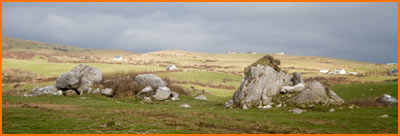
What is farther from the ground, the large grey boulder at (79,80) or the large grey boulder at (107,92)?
the large grey boulder at (79,80)

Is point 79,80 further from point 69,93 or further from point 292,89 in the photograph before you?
point 292,89

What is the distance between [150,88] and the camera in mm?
64750

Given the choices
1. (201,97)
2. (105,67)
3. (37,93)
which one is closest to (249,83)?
(201,97)

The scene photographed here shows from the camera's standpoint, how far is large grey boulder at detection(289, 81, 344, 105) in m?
45.1

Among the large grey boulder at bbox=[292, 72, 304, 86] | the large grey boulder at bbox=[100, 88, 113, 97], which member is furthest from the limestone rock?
the large grey boulder at bbox=[292, 72, 304, 86]

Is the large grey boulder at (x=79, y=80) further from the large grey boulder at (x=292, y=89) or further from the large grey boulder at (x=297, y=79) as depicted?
the large grey boulder at (x=297, y=79)

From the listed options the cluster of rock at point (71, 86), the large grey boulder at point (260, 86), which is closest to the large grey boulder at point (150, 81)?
the cluster of rock at point (71, 86)

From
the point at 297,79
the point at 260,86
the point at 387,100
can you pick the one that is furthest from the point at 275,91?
the point at 387,100

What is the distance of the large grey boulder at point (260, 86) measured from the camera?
50094 millimetres

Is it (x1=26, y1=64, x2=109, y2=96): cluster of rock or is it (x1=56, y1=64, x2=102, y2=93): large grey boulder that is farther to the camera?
(x1=56, y1=64, x2=102, y2=93): large grey boulder

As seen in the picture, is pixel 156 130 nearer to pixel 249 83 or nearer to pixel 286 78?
pixel 249 83

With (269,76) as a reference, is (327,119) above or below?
below

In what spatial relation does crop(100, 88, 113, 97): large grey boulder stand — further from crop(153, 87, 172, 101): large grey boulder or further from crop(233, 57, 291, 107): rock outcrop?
crop(233, 57, 291, 107): rock outcrop

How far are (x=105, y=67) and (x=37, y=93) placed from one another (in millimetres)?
83311
